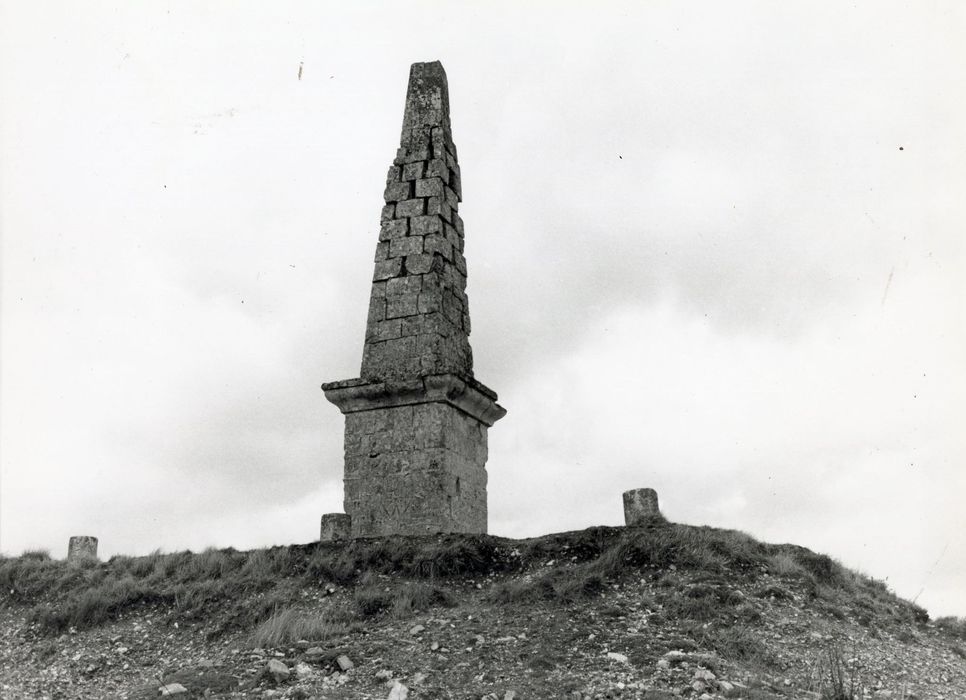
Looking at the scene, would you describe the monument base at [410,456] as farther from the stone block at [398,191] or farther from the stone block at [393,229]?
the stone block at [398,191]

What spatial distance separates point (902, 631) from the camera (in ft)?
29.0

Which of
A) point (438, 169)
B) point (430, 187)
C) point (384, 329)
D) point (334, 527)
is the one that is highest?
point (438, 169)

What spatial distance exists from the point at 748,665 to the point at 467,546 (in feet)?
11.3

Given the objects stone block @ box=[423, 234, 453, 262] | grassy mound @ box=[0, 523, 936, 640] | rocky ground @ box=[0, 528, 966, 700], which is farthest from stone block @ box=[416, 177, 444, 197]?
rocky ground @ box=[0, 528, 966, 700]

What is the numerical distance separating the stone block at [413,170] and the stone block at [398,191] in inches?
4.4

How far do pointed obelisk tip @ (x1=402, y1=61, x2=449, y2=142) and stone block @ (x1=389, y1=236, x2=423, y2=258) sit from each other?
1.65 meters

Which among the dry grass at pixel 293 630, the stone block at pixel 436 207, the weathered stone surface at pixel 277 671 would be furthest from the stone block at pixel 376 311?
the weathered stone surface at pixel 277 671

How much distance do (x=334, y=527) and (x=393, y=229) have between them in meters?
4.09

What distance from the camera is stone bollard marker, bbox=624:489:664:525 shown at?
10695 mm

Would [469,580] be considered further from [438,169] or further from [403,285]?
[438,169]

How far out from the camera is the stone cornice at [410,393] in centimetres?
1086

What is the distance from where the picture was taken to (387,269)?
465 inches

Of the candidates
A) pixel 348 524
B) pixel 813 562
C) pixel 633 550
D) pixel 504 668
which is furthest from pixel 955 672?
pixel 348 524

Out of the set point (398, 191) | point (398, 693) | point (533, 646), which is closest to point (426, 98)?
point (398, 191)
